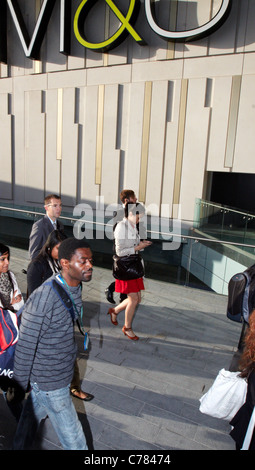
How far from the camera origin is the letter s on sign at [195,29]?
8242 mm

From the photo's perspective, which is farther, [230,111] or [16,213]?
[230,111]

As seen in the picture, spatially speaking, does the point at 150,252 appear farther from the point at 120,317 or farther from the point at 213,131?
the point at 213,131

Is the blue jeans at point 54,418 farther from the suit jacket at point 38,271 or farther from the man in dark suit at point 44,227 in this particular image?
the man in dark suit at point 44,227

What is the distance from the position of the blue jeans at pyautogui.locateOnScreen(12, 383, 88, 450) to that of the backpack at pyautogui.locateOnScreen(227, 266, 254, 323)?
4.93 ft

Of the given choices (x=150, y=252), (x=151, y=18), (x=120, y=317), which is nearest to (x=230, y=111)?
(x=151, y=18)

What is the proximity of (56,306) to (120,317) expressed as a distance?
9.62ft

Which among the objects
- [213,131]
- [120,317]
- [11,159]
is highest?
[213,131]

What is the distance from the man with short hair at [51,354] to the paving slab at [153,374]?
0.59 meters

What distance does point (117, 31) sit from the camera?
31.4 ft

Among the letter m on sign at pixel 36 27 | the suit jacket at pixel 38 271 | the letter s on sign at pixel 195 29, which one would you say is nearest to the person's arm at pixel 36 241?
the suit jacket at pixel 38 271

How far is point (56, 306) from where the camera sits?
1.97 meters

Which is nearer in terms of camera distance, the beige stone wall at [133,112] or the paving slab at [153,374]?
the paving slab at [153,374]

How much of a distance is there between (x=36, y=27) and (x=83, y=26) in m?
1.71

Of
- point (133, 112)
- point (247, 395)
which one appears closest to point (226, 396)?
point (247, 395)
